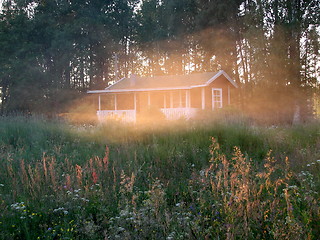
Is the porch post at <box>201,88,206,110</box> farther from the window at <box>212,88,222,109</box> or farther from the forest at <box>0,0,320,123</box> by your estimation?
the forest at <box>0,0,320,123</box>

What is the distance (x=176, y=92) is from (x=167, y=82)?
103 centimetres

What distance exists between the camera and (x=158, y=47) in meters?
37.3

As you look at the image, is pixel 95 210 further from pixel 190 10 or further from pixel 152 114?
pixel 190 10

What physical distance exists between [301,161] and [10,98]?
3160cm

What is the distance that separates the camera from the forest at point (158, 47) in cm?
1794

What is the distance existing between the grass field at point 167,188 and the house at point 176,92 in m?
13.1

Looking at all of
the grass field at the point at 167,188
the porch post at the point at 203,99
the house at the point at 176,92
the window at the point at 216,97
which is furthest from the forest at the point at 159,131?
the porch post at the point at 203,99

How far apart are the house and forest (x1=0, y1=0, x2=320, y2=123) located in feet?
6.68

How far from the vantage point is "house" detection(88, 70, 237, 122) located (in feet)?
75.8

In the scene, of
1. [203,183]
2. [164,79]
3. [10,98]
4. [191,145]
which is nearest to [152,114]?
[164,79]

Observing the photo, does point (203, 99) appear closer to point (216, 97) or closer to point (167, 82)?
point (216, 97)

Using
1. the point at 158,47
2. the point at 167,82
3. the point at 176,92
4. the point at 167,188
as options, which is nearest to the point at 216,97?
the point at 176,92

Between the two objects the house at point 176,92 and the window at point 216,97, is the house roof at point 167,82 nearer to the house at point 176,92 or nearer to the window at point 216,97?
the house at point 176,92

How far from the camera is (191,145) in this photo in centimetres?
738
